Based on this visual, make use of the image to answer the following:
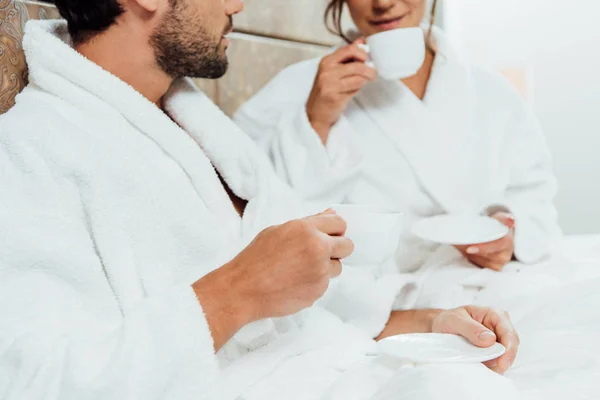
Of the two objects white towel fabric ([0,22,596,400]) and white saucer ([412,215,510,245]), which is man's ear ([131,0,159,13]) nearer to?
white towel fabric ([0,22,596,400])

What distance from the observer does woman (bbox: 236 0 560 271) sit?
1283mm

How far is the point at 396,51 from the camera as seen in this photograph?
115cm

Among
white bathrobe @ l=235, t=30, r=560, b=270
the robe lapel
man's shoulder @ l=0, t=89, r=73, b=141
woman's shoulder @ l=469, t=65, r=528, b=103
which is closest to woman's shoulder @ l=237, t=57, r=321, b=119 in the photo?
white bathrobe @ l=235, t=30, r=560, b=270

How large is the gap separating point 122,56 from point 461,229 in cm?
75

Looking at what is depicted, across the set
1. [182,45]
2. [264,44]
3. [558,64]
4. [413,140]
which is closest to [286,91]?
[264,44]

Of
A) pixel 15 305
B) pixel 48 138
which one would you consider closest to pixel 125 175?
pixel 48 138

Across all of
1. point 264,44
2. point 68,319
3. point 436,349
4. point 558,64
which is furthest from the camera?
point 558,64

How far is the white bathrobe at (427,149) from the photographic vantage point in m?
1.31

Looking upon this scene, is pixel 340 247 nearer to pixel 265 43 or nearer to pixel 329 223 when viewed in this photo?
pixel 329 223

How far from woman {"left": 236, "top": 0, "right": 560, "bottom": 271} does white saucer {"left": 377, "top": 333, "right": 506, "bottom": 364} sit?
0.46m

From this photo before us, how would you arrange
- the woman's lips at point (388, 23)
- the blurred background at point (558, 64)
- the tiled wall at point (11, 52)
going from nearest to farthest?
the tiled wall at point (11, 52), the woman's lips at point (388, 23), the blurred background at point (558, 64)

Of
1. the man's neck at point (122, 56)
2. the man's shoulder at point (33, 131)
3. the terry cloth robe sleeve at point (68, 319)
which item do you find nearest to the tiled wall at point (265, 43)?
the man's neck at point (122, 56)

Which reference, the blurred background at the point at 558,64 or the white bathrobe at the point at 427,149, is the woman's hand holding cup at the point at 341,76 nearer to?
the white bathrobe at the point at 427,149

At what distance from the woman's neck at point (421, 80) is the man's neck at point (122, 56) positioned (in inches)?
27.7
